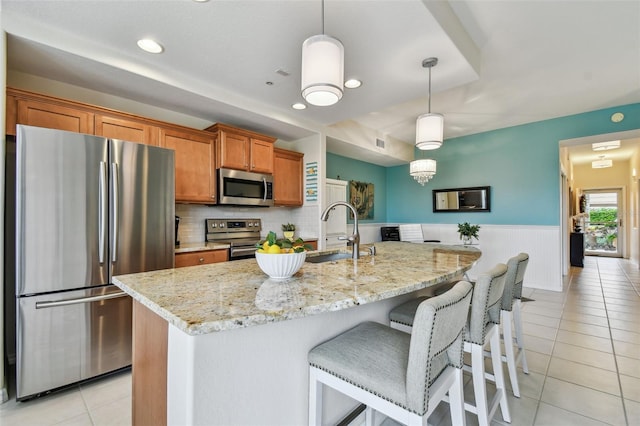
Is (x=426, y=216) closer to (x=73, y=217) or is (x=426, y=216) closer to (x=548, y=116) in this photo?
(x=548, y=116)

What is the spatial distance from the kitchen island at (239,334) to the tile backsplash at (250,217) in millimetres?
2065

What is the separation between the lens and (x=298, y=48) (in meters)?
2.23

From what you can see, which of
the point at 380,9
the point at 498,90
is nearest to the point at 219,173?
the point at 380,9

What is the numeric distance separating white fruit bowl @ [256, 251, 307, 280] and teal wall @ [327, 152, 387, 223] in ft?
13.4

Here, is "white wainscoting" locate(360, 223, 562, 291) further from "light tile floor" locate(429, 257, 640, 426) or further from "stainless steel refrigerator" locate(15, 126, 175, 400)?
"stainless steel refrigerator" locate(15, 126, 175, 400)

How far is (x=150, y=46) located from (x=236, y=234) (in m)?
2.25

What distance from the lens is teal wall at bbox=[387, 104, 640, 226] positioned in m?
4.45

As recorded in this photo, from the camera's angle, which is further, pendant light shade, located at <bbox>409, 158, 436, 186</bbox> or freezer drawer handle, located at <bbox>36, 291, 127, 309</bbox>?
pendant light shade, located at <bbox>409, 158, 436, 186</bbox>

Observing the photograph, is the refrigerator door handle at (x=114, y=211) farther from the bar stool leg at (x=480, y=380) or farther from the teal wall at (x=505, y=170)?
the teal wall at (x=505, y=170)

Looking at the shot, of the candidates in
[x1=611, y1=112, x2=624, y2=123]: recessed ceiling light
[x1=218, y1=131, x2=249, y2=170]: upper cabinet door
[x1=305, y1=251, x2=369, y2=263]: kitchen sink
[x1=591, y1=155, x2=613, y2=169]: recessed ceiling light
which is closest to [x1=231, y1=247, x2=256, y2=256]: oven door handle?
[x1=218, y1=131, x2=249, y2=170]: upper cabinet door

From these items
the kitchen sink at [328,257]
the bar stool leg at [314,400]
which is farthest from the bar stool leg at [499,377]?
the bar stool leg at [314,400]

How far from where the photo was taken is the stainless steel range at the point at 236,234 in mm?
3236

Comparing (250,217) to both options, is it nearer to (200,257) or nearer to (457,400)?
(200,257)

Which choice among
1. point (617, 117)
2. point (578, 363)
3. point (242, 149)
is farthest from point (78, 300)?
point (617, 117)
